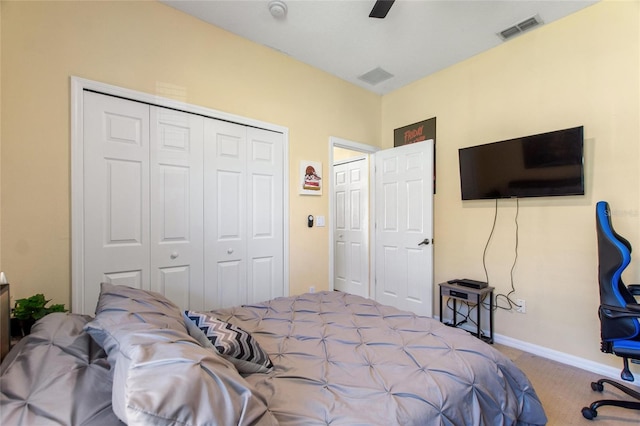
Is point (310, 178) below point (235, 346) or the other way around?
the other way around

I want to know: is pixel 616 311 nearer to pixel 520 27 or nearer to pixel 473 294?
pixel 473 294

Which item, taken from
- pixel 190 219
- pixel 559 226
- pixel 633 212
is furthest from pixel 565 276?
pixel 190 219

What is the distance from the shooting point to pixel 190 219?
250 centimetres

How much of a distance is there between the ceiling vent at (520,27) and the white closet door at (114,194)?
337 centimetres

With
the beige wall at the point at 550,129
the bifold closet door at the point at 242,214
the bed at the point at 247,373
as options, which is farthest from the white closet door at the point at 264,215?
the beige wall at the point at 550,129

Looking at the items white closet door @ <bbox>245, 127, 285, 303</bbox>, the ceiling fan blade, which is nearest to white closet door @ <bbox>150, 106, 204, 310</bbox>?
white closet door @ <bbox>245, 127, 285, 303</bbox>

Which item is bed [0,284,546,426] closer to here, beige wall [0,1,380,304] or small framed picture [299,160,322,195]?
beige wall [0,1,380,304]

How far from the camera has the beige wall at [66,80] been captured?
182cm

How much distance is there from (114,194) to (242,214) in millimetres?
1050

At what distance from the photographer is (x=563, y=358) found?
251cm

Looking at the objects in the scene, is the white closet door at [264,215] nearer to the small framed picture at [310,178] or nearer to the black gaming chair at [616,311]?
the small framed picture at [310,178]

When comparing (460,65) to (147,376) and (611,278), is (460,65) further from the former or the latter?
(147,376)

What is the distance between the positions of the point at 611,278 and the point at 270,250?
2.70m

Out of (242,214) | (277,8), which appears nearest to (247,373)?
(242,214)
